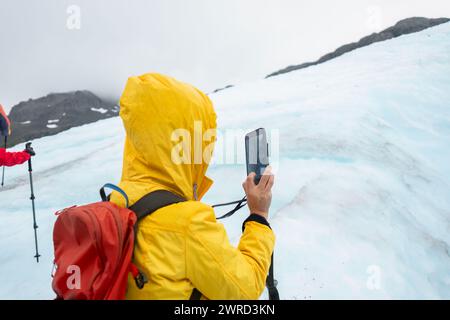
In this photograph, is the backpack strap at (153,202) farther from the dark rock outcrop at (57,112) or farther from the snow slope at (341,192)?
the dark rock outcrop at (57,112)

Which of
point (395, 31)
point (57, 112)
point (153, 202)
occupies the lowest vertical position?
point (57, 112)

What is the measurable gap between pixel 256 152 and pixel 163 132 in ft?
1.71

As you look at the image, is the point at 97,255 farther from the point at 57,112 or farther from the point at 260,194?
the point at 57,112

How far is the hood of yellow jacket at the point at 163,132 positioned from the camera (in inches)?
53.2

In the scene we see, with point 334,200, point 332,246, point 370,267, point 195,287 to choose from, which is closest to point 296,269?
point 332,246

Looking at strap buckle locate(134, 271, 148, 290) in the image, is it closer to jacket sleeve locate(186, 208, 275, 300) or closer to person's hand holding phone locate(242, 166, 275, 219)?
jacket sleeve locate(186, 208, 275, 300)

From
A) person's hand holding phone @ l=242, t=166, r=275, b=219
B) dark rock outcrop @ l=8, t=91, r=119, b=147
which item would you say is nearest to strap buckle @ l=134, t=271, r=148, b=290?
person's hand holding phone @ l=242, t=166, r=275, b=219

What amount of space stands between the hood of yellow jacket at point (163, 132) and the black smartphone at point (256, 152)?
0.85 ft

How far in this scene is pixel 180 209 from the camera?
48.6 inches

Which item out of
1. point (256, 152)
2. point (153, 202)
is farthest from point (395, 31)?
point (153, 202)

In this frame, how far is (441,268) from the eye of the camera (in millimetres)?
3111

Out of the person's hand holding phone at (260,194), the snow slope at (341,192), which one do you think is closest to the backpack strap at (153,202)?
the person's hand holding phone at (260,194)

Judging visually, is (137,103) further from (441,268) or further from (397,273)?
(441,268)
